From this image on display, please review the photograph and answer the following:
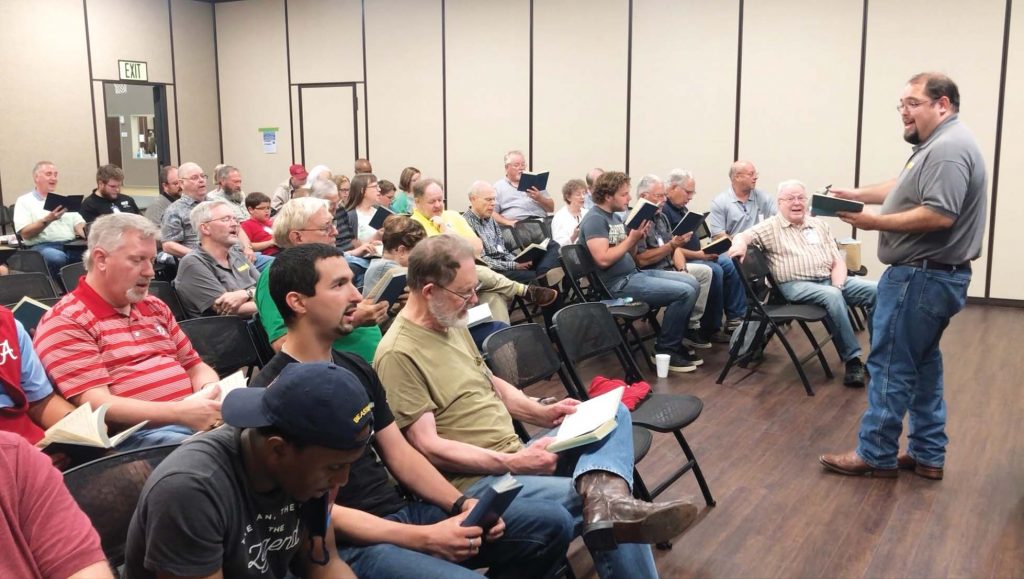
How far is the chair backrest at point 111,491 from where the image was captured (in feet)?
5.74

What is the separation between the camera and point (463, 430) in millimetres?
2504

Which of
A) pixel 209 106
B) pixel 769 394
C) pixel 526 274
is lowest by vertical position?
pixel 769 394

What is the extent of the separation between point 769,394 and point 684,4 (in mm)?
5574

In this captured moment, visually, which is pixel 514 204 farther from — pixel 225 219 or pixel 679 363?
pixel 225 219

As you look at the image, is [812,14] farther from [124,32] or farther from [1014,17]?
[124,32]

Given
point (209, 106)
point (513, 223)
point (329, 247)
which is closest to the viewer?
point (329, 247)

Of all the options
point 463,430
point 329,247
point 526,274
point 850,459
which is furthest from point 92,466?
point 526,274

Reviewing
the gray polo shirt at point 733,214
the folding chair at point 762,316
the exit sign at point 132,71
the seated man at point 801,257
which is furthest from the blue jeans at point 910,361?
the exit sign at point 132,71

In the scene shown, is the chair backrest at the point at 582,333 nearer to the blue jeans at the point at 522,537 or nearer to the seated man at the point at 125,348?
the blue jeans at the point at 522,537

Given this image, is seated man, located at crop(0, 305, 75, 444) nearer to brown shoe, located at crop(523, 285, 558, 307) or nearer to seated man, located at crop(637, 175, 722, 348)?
brown shoe, located at crop(523, 285, 558, 307)

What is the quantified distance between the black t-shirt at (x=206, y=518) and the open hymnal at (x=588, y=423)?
3.31 ft

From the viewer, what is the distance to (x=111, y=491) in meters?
1.80

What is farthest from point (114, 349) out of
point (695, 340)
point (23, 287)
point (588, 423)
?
point (695, 340)

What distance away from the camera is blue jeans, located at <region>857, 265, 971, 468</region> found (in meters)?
3.34
